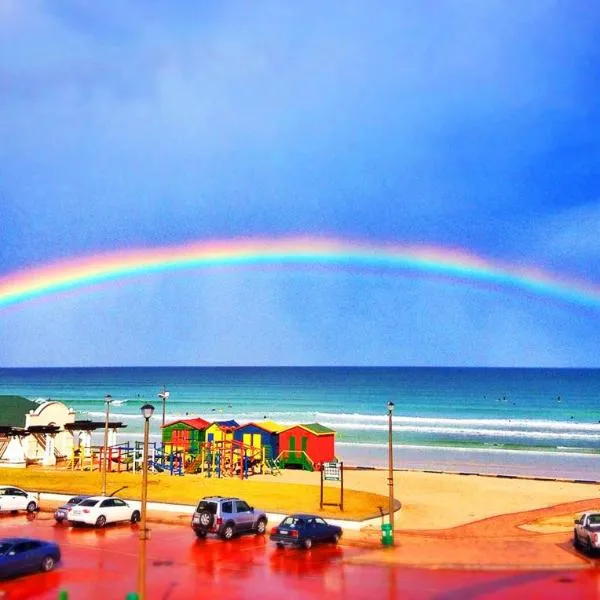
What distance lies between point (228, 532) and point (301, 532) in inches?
133

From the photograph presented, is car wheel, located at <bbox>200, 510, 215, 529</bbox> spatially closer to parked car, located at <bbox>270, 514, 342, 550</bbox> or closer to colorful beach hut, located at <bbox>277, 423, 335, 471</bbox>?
parked car, located at <bbox>270, 514, 342, 550</bbox>

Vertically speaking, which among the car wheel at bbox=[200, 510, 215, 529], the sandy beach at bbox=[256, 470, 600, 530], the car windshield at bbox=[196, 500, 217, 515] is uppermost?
the car windshield at bbox=[196, 500, 217, 515]

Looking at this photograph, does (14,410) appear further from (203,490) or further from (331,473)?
(203,490)

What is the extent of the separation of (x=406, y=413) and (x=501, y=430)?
34165mm

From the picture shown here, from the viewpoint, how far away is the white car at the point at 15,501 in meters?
35.8

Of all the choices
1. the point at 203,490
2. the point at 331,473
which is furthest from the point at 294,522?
the point at 331,473

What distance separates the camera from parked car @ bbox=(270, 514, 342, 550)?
92.0 ft

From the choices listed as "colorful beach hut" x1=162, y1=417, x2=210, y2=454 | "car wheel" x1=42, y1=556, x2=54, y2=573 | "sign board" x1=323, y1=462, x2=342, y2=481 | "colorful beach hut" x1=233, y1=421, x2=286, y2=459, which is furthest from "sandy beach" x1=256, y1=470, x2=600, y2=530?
"car wheel" x1=42, y1=556, x2=54, y2=573

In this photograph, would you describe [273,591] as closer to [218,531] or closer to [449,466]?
[218,531]

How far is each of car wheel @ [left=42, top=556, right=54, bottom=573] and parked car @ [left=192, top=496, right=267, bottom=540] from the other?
277 inches

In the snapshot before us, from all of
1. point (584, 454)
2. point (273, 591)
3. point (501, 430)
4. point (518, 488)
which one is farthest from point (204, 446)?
point (501, 430)

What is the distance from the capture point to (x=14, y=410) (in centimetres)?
6244

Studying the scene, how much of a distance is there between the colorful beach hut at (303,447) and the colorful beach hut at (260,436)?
51 cm

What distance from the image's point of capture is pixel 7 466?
5406cm
